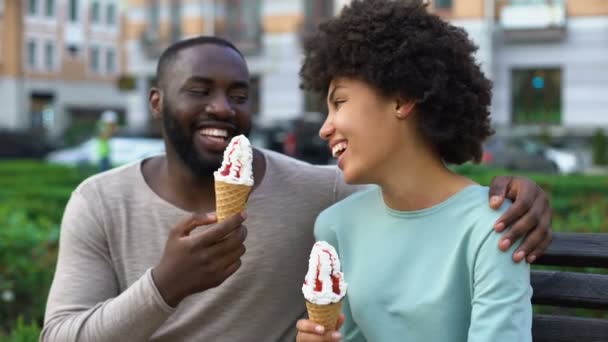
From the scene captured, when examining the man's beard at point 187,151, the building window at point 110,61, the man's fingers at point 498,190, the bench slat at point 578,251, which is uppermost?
the building window at point 110,61

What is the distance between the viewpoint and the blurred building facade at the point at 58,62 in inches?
1650

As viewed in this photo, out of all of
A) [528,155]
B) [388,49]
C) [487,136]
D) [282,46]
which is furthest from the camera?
[282,46]

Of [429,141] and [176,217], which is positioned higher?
[429,141]

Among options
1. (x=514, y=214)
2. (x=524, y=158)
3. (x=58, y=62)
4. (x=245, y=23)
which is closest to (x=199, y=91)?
(x=514, y=214)

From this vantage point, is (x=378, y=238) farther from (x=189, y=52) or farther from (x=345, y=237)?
(x=189, y=52)

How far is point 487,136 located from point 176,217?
3.16ft

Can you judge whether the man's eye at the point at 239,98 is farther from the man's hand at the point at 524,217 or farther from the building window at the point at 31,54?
the building window at the point at 31,54

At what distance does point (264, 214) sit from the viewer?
8.86ft

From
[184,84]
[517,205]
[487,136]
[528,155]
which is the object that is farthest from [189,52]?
[528,155]

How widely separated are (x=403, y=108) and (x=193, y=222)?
2.01ft

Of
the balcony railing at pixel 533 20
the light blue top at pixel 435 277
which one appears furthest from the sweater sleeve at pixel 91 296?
the balcony railing at pixel 533 20

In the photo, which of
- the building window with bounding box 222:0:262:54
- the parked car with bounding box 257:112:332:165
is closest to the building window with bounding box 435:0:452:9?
the building window with bounding box 222:0:262:54

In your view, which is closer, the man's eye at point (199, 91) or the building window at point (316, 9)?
the man's eye at point (199, 91)

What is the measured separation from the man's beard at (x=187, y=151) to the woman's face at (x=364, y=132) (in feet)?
1.62
